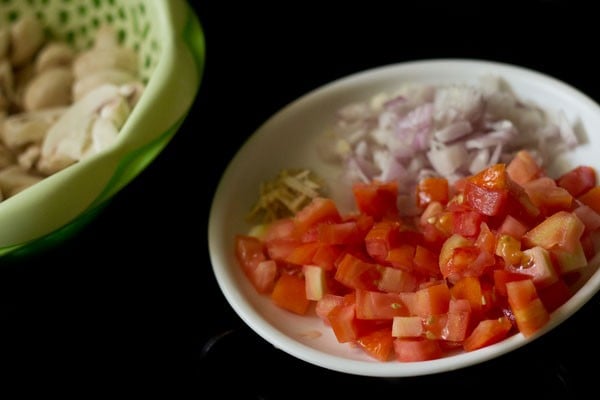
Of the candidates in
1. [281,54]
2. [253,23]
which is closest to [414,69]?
[281,54]

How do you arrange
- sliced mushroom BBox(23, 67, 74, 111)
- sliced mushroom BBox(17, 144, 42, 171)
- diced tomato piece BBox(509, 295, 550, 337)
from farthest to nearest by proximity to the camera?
sliced mushroom BBox(23, 67, 74, 111)
sliced mushroom BBox(17, 144, 42, 171)
diced tomato piece BBox(509, 295, 550, 337)

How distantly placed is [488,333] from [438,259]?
0.13 metres

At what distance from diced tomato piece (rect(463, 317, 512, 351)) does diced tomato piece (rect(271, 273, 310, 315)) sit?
0.23 m

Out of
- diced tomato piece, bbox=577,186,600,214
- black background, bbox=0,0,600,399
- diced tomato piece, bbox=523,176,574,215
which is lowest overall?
black background, bbox=0,0,600,399

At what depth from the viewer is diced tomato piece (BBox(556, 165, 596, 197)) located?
101cm

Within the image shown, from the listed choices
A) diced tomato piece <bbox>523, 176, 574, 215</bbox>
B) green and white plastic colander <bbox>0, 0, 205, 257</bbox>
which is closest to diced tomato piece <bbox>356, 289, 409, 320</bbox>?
diced tomato piece <bbox>523, 176, 574, 215</bbox>

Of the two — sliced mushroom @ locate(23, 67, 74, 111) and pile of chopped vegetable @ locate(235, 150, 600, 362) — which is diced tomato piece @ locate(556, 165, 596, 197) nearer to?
pile of chopped vegetable @ locate(235, 150, 600, 362)

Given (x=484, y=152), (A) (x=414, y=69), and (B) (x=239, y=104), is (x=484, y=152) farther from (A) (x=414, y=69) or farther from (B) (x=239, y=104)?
(B) (x=239, y=104)

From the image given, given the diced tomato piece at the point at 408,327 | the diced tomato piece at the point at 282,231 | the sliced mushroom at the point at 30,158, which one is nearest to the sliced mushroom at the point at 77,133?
the sliced mushroom at the point at 30,158

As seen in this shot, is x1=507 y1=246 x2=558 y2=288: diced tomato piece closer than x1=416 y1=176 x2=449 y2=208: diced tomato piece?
Yes

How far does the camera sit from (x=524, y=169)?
103 cm

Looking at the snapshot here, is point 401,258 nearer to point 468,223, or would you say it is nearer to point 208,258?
point 468,223

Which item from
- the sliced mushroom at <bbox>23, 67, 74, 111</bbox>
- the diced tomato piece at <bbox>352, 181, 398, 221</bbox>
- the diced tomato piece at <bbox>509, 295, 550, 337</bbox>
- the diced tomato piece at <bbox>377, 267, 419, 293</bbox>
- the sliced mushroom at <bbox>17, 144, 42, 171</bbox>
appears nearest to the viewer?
the diced tomato piece at <bbox>509, 295, 550, 337</bbox>

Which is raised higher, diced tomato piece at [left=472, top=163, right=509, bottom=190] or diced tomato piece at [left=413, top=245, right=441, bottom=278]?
diced tomato piece at [left=472, top=163, right=509, bottom=190]
